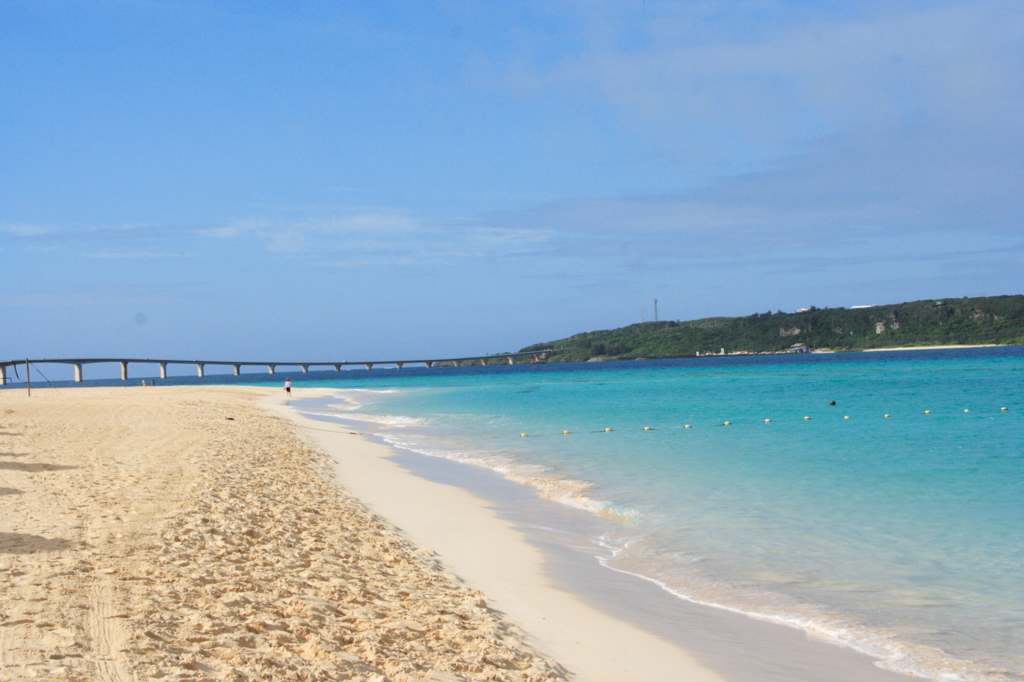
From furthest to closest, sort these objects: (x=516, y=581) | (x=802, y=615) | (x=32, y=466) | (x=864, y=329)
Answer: (x=864, y=329), (x=32, y=466), (x=516, y=581), (x=802, y=615)

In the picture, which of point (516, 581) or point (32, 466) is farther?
point (32, 466)

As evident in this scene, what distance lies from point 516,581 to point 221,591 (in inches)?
109

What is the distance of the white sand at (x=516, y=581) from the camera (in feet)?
17.5

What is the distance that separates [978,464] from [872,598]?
9989 mm

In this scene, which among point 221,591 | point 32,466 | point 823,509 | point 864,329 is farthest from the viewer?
point 864,329

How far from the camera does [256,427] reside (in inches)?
930

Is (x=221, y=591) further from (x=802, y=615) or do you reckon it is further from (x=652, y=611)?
(x=802, y=615)

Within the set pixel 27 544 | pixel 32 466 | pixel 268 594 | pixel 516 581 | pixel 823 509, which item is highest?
pixel 32 466

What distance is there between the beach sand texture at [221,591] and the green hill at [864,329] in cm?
15972

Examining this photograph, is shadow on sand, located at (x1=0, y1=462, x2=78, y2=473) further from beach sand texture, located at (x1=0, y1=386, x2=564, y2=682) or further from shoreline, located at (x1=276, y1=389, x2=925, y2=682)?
shoreline, located at (x1=276, y1=389, x2=925, y2=682)

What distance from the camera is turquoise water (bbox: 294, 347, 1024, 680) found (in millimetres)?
6578

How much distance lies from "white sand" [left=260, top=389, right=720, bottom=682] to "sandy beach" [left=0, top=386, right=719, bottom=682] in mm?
24

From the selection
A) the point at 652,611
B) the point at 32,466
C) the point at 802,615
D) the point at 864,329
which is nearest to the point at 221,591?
the point at 652,611

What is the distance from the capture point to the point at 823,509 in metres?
11.0
